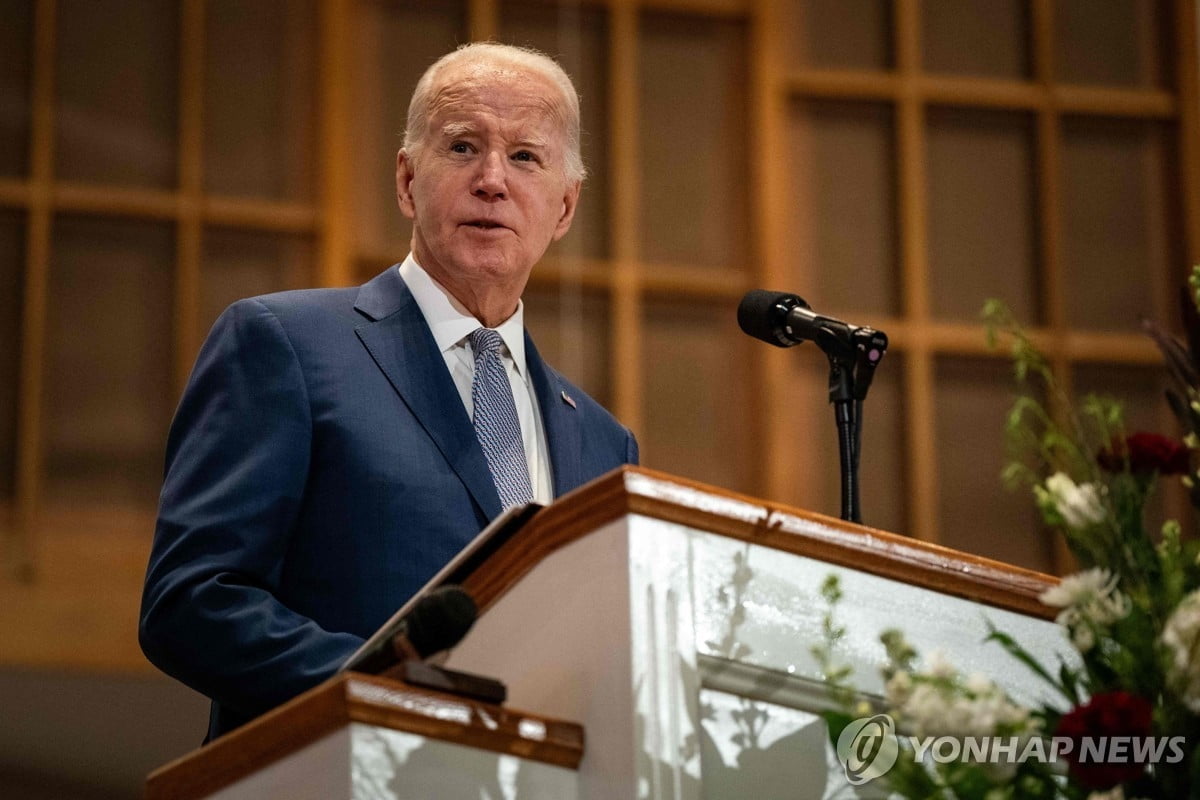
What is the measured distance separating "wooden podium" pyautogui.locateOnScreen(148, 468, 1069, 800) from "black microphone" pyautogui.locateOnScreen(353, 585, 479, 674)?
0.17 feet

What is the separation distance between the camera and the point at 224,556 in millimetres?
1925

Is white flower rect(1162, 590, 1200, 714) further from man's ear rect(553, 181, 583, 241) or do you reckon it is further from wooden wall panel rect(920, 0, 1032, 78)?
wooden wall panel rect(920, 0, 1032, 78)

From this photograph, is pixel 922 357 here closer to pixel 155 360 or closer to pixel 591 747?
pixel 155 360

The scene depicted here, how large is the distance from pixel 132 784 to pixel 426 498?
2139 mm

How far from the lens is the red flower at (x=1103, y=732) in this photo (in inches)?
49.9

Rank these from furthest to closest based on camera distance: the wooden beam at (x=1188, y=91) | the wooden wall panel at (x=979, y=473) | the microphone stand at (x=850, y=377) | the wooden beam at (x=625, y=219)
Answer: the wooden beam at (x=1188, y=91), the wooden wall panel at (x=979, y=473), the wooden beam at (x=625, y=219), the microphone stand at (x=850, y=377)

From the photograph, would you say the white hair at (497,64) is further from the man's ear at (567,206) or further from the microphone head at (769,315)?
the microphone head at (769,315)

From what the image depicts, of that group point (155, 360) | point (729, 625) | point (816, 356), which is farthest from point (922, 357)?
point (729, 625)

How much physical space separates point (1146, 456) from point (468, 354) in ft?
3.81

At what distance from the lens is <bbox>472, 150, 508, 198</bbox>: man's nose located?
97.0 inches

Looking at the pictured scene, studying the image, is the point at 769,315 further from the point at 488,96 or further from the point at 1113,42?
the point at 1113,42

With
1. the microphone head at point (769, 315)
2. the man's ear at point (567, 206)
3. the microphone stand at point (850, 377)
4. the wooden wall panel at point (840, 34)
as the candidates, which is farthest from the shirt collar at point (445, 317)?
the wooden wall panel at point (840, 34)

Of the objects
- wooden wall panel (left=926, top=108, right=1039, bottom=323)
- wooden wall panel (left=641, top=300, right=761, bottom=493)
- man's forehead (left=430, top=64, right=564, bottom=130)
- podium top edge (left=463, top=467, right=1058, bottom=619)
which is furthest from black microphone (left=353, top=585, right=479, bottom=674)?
wooden wall panel (left=926, top=108, right=1039, bottom=323)

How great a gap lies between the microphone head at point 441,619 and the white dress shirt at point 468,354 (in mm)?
813
